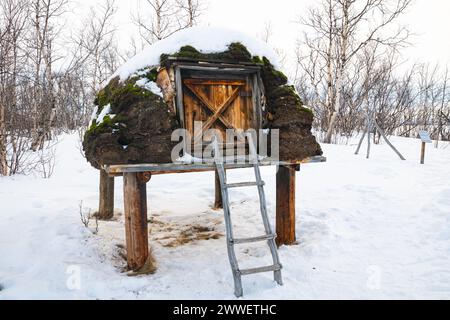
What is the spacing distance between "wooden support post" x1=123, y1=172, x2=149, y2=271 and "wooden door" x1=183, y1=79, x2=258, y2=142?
1072 mm

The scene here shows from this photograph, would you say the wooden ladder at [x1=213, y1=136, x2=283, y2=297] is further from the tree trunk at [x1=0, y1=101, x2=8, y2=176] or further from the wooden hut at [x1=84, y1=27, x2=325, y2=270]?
the tree trunk at [x1=0, y1=101, x2=8, y2=176]

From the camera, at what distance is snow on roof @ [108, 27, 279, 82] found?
456 cm

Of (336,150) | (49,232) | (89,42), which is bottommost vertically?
(49,232)

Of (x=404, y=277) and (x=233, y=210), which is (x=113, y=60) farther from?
(x=404, y=277)

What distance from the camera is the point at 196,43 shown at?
15.0 feet

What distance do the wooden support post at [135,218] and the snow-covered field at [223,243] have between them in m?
0.30

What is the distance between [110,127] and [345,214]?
15.8ft

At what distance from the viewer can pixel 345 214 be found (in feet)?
21.7

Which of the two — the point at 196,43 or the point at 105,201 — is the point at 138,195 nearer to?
the point at 196,43

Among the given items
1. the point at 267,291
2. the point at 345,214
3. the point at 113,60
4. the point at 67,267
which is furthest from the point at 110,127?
the point at 113,60

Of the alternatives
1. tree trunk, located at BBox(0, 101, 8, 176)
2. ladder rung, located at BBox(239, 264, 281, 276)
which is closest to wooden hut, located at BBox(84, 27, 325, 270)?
ladder rung, located at BBox(239, 264, 281, 276)

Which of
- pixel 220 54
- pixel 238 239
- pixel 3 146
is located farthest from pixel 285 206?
pixel 3 146

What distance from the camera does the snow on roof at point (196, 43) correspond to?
4.56m
